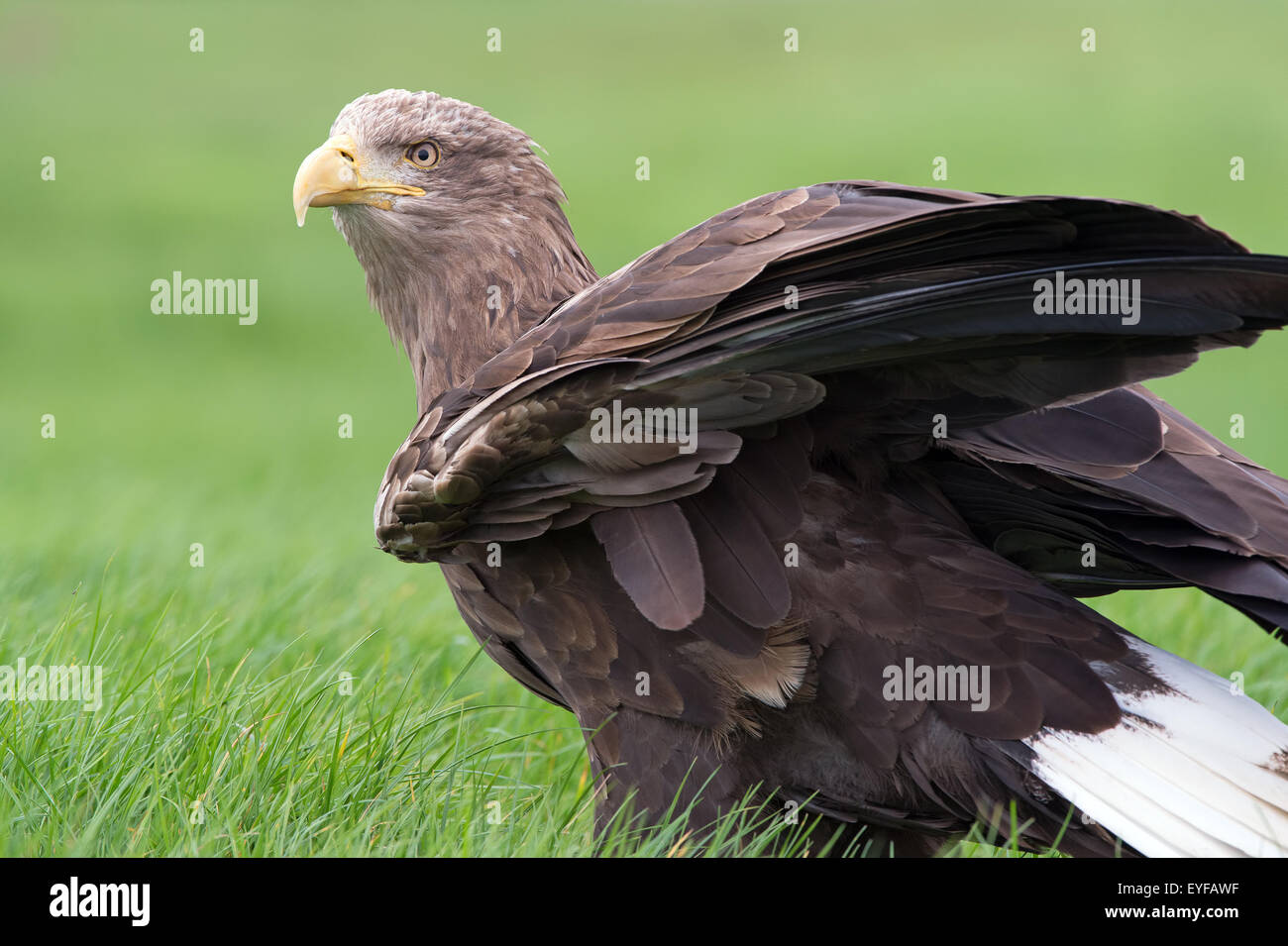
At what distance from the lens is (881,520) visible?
321cm

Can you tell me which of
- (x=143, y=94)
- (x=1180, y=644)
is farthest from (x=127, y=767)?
(x=143, y=94)

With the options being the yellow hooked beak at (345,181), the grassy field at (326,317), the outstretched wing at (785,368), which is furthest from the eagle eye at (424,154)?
the grassy field at (326,317)

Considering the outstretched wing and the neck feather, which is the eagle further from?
the neck feather

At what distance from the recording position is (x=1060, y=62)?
80.6ft

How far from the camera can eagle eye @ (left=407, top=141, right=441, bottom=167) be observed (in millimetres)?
3934

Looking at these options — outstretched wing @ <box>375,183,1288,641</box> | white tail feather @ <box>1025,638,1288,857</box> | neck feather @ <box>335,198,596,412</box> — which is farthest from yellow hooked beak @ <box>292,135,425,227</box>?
white tail feather @ <box>1025,638,1288,857</box>

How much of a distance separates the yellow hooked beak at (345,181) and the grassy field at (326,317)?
1103 mm

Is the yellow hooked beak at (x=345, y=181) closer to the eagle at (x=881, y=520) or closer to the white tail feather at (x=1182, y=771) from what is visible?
the eagle at (x=881, y=520)

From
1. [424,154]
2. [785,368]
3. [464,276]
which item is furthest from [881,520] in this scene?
[424,154]

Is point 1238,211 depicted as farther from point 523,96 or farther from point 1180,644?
point 1180,644

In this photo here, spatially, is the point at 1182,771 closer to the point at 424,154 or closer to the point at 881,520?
the point at 881,520

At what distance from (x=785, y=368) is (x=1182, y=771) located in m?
1.12

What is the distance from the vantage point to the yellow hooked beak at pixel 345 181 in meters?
3.84
